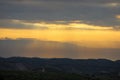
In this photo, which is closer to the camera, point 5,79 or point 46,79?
point 5,79

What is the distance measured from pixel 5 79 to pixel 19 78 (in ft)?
39.0

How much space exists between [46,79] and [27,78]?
10.3 metres

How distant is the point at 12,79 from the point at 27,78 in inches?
374

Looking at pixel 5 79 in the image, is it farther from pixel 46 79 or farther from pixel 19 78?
pixel 46 79

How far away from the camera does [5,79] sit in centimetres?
18438

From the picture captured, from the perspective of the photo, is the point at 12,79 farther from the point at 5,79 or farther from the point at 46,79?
the point at 46,79

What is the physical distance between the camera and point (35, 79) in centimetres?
19138

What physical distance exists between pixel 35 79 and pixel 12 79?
11339 mm

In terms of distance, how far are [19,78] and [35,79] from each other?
29.3 ft

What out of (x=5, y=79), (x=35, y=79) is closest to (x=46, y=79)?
(x=35, y=79)

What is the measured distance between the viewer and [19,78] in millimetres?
194875

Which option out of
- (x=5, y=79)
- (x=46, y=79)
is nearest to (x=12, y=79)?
(x=5, y=79)

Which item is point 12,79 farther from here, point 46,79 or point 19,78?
point 46,79

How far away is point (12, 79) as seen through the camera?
188 metres
